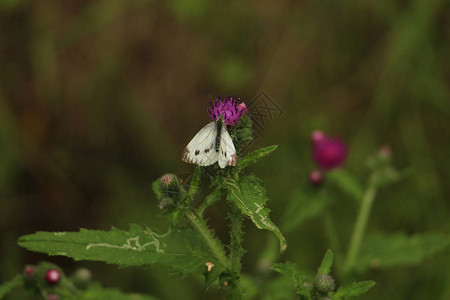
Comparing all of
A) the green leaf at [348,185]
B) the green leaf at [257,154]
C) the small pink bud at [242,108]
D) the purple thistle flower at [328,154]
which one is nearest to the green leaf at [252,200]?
the green leaf at [257,154]

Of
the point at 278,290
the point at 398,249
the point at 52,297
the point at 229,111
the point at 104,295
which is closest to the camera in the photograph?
the point at 229,111

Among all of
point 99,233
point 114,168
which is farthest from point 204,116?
point 99,233

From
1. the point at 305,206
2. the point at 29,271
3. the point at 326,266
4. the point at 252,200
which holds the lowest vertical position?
the point at 326,266

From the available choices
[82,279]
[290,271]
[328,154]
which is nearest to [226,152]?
[290,271]

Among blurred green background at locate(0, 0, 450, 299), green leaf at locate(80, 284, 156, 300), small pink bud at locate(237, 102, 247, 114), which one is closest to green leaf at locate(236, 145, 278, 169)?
small pink bud at locate(237, 102, 247, 114)

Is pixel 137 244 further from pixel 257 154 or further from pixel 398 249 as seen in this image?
pixel 398 249

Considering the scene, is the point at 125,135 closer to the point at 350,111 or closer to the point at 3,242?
the point at 3,242

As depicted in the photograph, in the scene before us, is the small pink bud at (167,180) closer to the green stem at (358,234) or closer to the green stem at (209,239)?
the green stem at (209,239)
